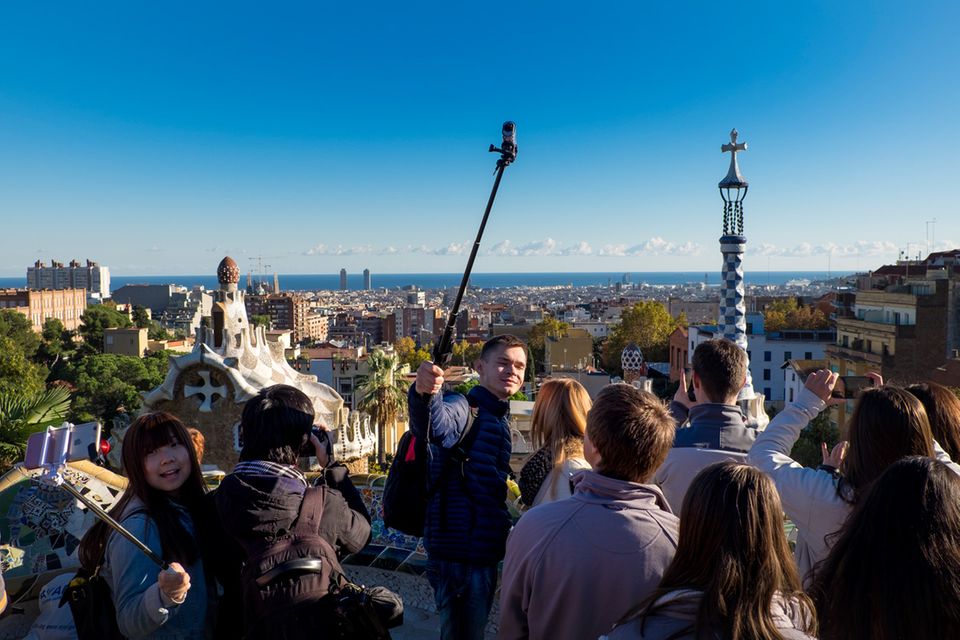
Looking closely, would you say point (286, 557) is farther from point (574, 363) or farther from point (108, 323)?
point (108, 323)

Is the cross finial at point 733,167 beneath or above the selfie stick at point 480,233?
above

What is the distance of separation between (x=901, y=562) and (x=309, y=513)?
1904 mm

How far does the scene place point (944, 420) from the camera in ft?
9.78

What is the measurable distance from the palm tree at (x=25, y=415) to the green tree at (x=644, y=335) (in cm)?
4238

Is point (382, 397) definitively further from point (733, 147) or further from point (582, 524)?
point (582, 524)

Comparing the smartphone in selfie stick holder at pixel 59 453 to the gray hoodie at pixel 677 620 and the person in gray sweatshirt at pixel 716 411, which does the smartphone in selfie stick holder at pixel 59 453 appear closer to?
the gray hoodie at pixel 677 620

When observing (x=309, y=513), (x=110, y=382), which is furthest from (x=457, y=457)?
(x=110, y=382)

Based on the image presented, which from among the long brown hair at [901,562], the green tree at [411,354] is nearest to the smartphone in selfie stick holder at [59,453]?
the long brown hair at [901,562]

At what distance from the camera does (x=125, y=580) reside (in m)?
2.63

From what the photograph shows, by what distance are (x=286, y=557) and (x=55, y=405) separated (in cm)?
804

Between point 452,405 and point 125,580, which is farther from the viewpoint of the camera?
point 452,405

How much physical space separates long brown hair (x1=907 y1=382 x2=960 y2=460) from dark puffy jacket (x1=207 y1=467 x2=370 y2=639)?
2.38 m

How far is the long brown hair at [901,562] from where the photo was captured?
173 cm

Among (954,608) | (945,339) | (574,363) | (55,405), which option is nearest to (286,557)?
(954,608)
